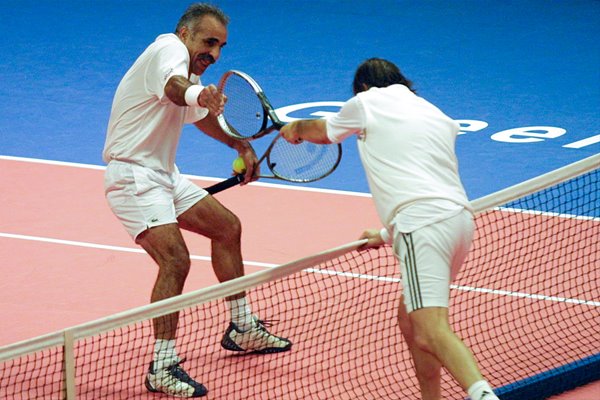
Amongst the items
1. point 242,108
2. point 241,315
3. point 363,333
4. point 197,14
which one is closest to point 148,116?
point 242,108

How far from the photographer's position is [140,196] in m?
7.92

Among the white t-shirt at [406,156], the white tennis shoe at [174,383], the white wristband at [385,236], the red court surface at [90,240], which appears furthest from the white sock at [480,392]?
the red court surface at [90,240]

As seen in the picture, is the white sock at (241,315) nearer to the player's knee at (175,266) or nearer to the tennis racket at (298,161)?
the player's knee at (175,266)

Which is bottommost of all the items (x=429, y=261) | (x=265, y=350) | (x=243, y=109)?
(x=265, y=350)

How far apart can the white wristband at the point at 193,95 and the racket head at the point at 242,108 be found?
61 centimetres

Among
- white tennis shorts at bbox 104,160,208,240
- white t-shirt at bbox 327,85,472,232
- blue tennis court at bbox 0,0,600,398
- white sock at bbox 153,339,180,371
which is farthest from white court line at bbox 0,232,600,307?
white t-shirt at bbox 327,85,472,232

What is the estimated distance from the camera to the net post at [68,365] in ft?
19.8

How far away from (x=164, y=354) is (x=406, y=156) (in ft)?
6.71

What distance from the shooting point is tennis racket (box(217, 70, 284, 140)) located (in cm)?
792

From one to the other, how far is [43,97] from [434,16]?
21.5ft

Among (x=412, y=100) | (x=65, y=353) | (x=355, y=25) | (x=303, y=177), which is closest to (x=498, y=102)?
(x=355, y=25)

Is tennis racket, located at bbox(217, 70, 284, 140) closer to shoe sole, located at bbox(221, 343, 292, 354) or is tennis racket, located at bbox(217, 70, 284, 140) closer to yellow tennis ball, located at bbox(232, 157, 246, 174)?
yellow tennis ball, located at bbox(232, 157, 246, 174)

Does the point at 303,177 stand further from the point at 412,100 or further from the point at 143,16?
the point at 143,16

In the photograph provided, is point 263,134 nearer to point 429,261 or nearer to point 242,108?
point 242,108
